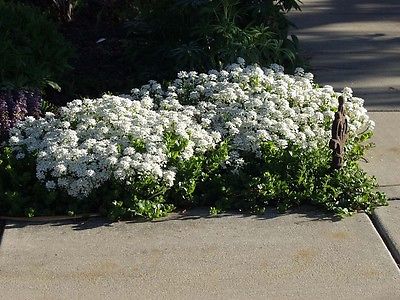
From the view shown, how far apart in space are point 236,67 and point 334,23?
345 centimetres

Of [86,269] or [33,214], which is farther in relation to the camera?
[33,214]

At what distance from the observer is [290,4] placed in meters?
7.22

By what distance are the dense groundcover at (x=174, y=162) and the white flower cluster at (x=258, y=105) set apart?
0.03 ft

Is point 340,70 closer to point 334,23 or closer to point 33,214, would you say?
point 334,23

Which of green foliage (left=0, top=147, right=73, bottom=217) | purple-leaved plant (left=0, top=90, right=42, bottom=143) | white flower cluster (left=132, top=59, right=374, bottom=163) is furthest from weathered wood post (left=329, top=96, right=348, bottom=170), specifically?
purple-leaved plant (left=0, top=90, right=42, bottom=143)

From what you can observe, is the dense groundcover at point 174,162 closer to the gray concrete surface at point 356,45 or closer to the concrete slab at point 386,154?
the concrete slab at point 386,154

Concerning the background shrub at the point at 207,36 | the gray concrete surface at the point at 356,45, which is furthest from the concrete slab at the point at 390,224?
the background shrub at the point at 207,36

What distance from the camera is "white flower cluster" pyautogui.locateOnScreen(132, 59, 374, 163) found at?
17.5 feet

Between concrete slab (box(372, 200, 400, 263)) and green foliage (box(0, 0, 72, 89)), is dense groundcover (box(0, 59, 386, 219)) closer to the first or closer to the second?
concrete slab (box(372, 200, 400, 263))

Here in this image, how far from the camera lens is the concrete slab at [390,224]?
15.1 feet

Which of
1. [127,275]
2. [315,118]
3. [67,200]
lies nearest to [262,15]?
[315,118]

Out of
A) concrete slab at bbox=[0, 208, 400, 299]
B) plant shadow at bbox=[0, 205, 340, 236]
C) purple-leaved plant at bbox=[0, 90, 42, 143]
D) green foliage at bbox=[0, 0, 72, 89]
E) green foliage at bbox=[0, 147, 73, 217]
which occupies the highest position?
green foliage at bbox=[0, 0, 72, 89]

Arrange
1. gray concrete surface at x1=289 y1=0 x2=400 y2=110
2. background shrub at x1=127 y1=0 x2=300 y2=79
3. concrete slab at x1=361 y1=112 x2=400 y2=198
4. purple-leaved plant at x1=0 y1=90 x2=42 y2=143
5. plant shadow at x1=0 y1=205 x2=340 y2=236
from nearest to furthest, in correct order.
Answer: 1. plant shadow at x1=0 y1=205 x2=340 y2=236
2. concrete slab at x1=361 y1=112 x2=400 y2=198
3. purple-leaved plant at x1=0 y1=90 x2=42 y2=143
4. background shrub at x1=127 y1=0 x2=300 y2=79
5. gray concrete surface at x1=289 y1=0 x2=400 y2=110

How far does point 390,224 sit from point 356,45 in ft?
12.8
